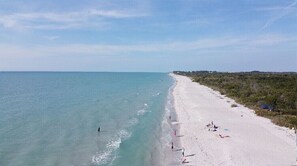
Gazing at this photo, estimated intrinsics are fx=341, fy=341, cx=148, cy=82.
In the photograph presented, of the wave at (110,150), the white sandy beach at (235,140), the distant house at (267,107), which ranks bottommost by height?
the wave at (110,150)

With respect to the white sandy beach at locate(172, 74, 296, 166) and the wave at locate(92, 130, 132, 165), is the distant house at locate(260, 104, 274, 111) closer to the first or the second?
the white sandy beach at locate(172, 74, 296, 166)

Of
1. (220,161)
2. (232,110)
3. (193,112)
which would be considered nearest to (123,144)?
(220,161)

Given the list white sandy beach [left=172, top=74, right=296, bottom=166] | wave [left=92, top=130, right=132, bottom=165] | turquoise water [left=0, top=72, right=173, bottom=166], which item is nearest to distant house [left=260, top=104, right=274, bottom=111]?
white sandy beach [left=172, top=74, right=296, bottom=166]

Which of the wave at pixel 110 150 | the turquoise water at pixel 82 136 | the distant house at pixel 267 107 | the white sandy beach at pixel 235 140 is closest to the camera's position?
the white sandy beach at pixel 235 140

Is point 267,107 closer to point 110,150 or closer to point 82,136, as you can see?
point 82,136

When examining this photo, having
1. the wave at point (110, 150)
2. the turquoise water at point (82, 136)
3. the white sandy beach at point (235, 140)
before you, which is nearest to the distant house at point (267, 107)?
the white sandy beach at point (235, 140)

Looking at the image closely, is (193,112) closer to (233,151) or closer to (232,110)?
(232,110)

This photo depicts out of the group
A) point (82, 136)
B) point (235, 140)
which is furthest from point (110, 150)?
point (235, 140)

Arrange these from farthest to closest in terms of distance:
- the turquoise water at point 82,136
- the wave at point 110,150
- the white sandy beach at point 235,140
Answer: the turquoise water at point 82,136 → the wave at point 110,150 → the white sandy beach at point 235,140

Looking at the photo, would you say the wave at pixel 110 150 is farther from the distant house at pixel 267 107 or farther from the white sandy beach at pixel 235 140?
the distant house at pixel 267 107
